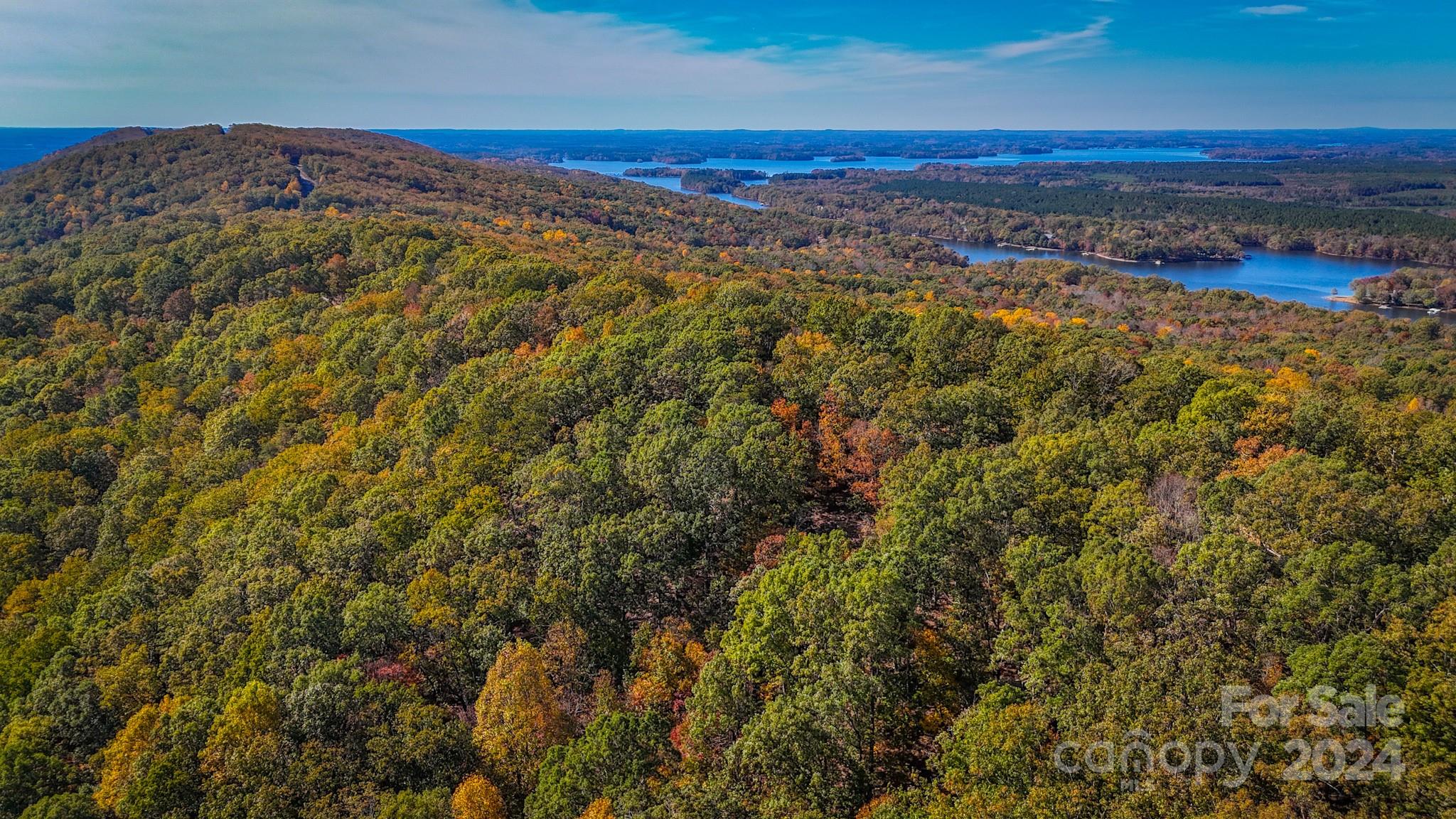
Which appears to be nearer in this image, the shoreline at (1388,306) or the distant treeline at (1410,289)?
the shoreline at (1388,306)

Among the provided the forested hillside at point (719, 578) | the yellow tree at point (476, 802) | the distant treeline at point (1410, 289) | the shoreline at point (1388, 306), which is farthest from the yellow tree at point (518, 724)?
the distant treeline at point (1410, 289)

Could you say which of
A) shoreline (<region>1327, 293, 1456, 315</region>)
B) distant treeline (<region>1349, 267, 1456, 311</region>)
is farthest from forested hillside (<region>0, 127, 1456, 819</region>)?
distant treeline (<region>1349, 267, 1456, 311</region>)

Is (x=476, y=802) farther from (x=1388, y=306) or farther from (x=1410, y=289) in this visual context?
(x=1410, y=289)

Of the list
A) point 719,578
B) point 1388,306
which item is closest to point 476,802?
point 719,578

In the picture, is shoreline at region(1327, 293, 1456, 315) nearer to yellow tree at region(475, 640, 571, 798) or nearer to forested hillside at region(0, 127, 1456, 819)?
forested hillside at region(0, 127, 1456, 819)

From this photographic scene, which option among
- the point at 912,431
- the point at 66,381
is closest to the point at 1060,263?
the point at 912,431

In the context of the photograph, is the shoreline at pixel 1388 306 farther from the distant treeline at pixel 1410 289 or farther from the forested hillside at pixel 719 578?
the forested hillside at pixel 719 578

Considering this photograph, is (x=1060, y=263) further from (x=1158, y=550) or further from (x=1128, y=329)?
(x=1158, y=550)
